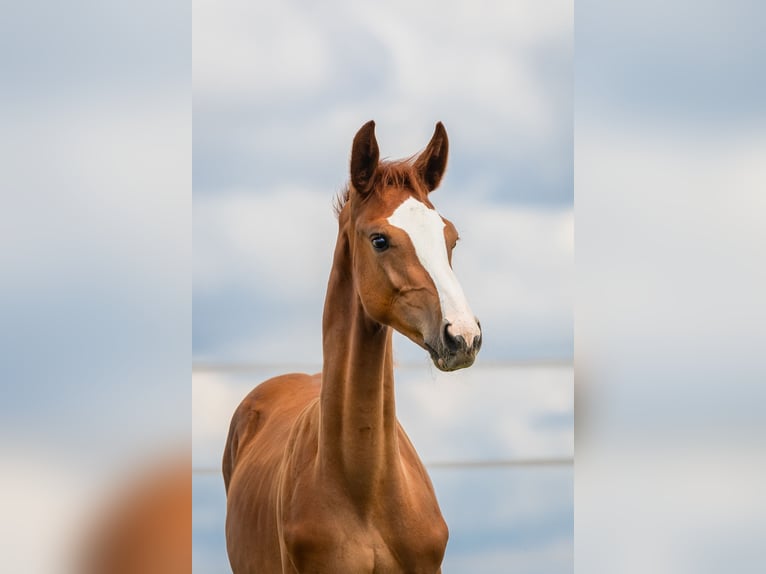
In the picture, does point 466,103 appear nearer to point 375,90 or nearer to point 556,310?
point 375,90

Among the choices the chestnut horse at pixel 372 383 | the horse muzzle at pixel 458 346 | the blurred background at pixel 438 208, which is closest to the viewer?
the horse muzzle at pixel 458 346

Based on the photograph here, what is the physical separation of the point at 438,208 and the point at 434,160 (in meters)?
0.91

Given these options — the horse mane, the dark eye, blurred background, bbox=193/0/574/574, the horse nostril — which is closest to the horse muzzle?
the horse nostril

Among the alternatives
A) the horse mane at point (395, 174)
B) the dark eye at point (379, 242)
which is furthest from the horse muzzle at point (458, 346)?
the horse mane at point (395, 174)

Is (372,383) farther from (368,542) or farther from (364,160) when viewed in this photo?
(364,160)

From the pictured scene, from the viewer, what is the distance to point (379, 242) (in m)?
1.50

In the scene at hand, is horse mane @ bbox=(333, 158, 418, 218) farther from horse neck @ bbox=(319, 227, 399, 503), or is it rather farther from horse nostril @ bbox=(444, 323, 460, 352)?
horse nostril @ bbox=(444, 323, 460, 352)

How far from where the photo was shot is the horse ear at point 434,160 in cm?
165

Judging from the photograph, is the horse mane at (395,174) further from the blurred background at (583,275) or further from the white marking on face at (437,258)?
the blurred background at (583,275)

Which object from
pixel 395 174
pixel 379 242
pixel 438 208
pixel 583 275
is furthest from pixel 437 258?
pixel 438 208

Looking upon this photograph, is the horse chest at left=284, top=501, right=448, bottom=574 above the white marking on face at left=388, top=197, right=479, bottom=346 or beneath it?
beneath

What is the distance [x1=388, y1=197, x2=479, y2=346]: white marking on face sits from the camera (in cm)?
135

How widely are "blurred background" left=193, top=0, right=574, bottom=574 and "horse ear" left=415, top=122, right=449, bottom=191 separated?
914 mm

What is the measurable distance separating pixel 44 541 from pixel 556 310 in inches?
67.3
